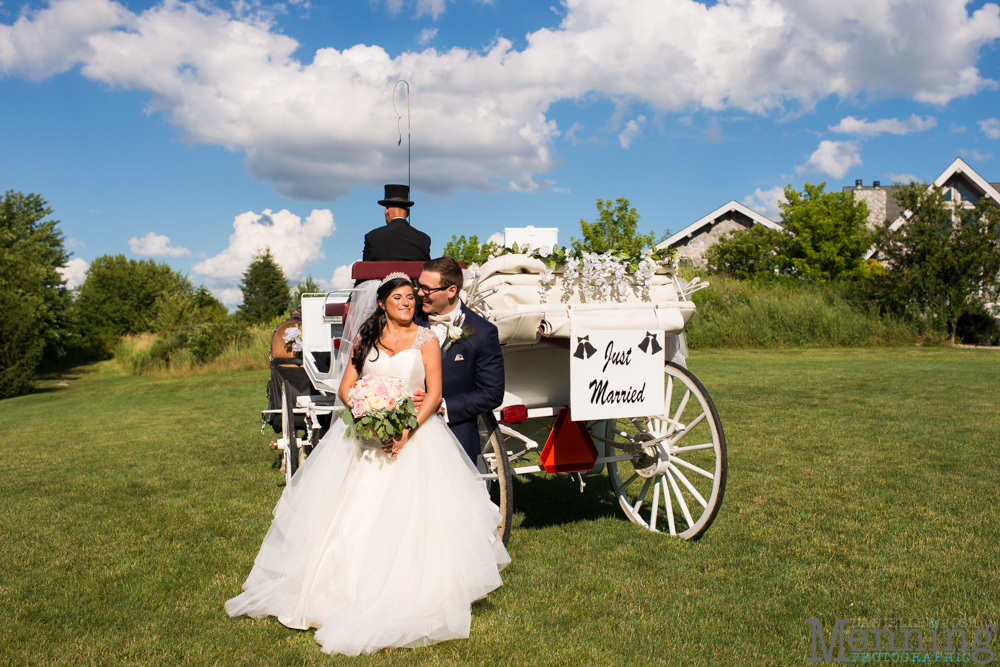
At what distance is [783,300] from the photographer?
997 inches

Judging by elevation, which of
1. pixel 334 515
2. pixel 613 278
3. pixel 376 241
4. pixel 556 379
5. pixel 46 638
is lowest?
pixel 46 638

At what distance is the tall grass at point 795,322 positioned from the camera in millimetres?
23172

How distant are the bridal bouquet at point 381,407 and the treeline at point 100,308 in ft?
45.7

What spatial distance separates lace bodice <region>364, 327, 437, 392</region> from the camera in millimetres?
4023

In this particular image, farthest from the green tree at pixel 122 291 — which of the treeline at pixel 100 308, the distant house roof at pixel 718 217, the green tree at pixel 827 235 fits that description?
the green tree at pixel 827 235

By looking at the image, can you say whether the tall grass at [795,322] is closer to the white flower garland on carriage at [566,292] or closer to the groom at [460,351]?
the white flower garland on carriage at [566,292]

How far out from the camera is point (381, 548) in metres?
3.68

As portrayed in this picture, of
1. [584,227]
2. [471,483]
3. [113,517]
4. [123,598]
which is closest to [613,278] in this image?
[471,483]

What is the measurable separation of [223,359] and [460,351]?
25.3 meters

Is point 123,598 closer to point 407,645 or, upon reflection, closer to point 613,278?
point 407,645

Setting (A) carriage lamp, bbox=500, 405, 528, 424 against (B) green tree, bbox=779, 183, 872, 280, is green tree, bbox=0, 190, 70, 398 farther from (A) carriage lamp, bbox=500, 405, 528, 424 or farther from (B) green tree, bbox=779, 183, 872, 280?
(B) green tree, bbox=779, 183, 872, 280

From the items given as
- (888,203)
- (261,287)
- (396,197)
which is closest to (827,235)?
(888,203)

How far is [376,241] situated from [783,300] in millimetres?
22297

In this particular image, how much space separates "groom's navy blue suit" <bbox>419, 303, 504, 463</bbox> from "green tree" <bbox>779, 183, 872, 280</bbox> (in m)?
31.8
